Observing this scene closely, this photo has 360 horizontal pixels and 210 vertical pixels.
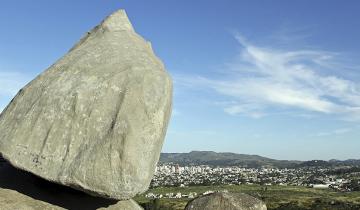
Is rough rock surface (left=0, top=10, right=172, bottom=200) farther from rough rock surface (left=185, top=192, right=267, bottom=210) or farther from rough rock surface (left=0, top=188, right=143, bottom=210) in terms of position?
rough rock surface (left=185, top=192, right=267, bottom=210)

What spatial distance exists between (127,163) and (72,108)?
6.78ft

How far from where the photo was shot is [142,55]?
1401 cm

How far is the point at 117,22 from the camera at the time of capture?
16.0 meters

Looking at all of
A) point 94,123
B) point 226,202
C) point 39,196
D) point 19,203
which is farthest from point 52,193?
point 226,202

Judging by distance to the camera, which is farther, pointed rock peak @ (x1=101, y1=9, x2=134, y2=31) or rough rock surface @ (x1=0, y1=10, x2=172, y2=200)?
pointed rock peak @ (x1=101, y1=9, x2=134, y2=31)

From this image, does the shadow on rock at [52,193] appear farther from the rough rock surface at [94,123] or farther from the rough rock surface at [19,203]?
the rough rock surface at [94,123]

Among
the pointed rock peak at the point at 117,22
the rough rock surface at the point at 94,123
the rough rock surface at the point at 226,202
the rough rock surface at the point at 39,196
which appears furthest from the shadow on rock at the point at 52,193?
the rough rock surface at the point at 226,202

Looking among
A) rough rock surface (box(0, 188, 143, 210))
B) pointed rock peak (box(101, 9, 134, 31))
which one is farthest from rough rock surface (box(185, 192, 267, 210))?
rough rock surface (box(0, 188, 143, 210))

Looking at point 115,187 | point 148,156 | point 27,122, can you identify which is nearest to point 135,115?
point 148,156

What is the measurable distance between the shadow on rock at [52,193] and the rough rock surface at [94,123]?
1.60m

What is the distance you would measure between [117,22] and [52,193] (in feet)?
19.3

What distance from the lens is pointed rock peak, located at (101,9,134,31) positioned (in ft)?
51.3

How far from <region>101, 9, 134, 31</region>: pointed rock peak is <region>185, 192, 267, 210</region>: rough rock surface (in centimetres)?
1396

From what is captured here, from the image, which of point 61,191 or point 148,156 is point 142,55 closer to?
point 148,156
